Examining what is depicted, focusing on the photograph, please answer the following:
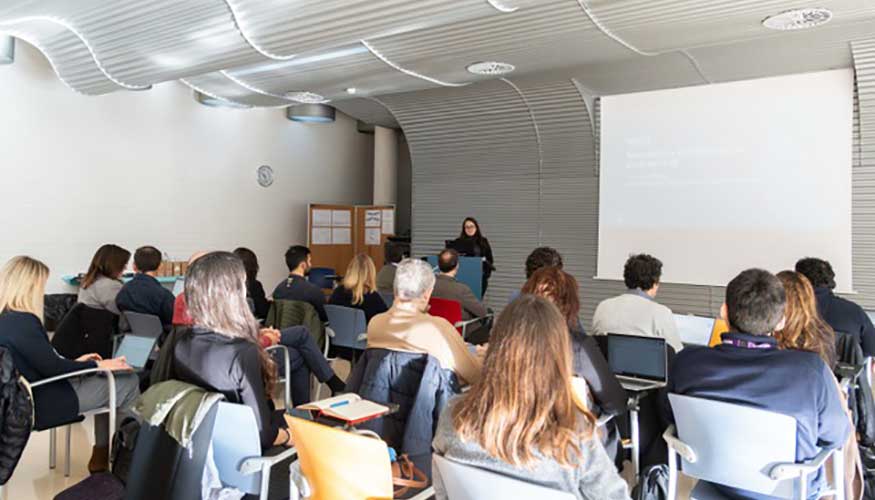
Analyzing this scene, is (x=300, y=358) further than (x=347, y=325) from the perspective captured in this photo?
No

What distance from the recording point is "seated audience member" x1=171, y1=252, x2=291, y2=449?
7.19 feet

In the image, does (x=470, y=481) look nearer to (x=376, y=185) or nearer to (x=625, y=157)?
(x=625, y=157)

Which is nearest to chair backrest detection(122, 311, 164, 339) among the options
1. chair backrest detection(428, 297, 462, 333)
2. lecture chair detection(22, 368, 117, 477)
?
lecture chair detection(22, 368, 117, 477)

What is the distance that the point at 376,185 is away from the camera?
35.1ft

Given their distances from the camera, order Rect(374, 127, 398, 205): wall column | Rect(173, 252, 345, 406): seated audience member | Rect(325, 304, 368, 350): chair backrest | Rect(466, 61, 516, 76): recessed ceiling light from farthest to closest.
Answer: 1. Rect(374, 127, 398, 205): wall column
2. Rect(466, 61, 516, 76): recessed ceiling light
3. Rect(325, 304, 368, 350): chair backrest
4. Rect(173, 252, 345, 406): seated audience member

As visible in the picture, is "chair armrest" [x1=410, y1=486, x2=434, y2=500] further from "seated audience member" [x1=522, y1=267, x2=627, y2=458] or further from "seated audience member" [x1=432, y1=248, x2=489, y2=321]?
"seated audience member" [x1=432, y1=248, x2=489, y2=321]

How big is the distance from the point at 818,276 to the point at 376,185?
792 cm

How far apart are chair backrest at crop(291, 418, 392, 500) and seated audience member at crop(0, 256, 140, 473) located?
4.57 feet

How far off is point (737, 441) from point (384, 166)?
29.9ft

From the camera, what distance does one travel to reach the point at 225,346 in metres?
2.20

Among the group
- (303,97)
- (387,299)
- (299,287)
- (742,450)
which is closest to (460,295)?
(387,299)

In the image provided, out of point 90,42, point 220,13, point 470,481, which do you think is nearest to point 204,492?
point 470,481

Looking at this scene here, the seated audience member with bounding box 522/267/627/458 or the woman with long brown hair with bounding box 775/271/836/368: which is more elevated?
the woman with long brown hair with bounding box 775/271/836/368

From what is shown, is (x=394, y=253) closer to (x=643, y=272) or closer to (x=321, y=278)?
(x=321, y=278)
